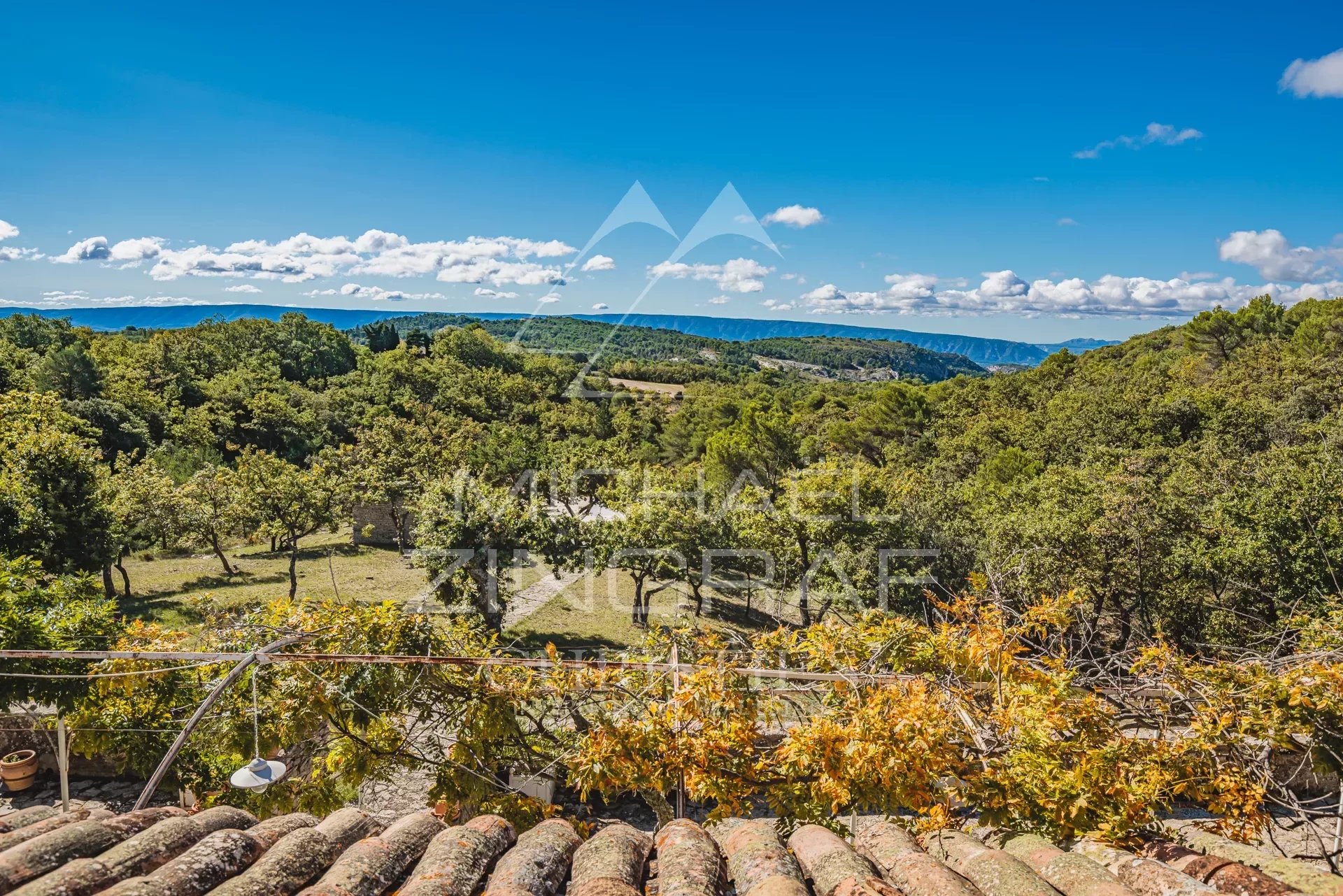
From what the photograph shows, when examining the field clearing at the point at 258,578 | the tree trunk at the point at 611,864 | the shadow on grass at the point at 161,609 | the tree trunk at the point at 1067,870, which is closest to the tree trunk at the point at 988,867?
the tree trunk at the point at 1067,870

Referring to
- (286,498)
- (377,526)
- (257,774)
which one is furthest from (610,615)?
(257,774)

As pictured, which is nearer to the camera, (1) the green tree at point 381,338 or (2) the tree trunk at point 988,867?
(2) the tree trunk at point 988,867

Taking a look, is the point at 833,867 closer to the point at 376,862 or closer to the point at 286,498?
the point at 376,862

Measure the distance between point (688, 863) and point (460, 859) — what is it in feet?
3.89

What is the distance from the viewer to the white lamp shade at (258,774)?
14.0 ft

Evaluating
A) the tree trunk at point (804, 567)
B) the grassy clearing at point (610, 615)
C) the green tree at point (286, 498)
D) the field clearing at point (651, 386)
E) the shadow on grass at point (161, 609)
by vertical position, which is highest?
the field clearing at point (651, 386)

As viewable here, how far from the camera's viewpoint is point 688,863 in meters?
3.46

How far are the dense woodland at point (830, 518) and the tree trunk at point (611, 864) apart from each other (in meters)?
0.94

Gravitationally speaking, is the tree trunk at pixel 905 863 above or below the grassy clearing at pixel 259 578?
above

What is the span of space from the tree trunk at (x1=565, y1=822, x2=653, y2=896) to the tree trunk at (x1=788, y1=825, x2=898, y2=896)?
88cm

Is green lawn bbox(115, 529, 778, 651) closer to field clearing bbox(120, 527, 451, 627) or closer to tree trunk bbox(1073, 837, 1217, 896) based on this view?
field clearing bbox(120, 527, 451, 627)

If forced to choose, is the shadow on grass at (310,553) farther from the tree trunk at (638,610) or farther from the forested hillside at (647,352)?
the forested hillside at (647,352)

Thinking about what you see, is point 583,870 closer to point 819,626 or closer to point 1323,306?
point 819,626

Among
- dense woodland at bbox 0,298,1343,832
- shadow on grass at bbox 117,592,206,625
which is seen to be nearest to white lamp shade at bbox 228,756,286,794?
dense woodland at bbox 0,298,1343,832
